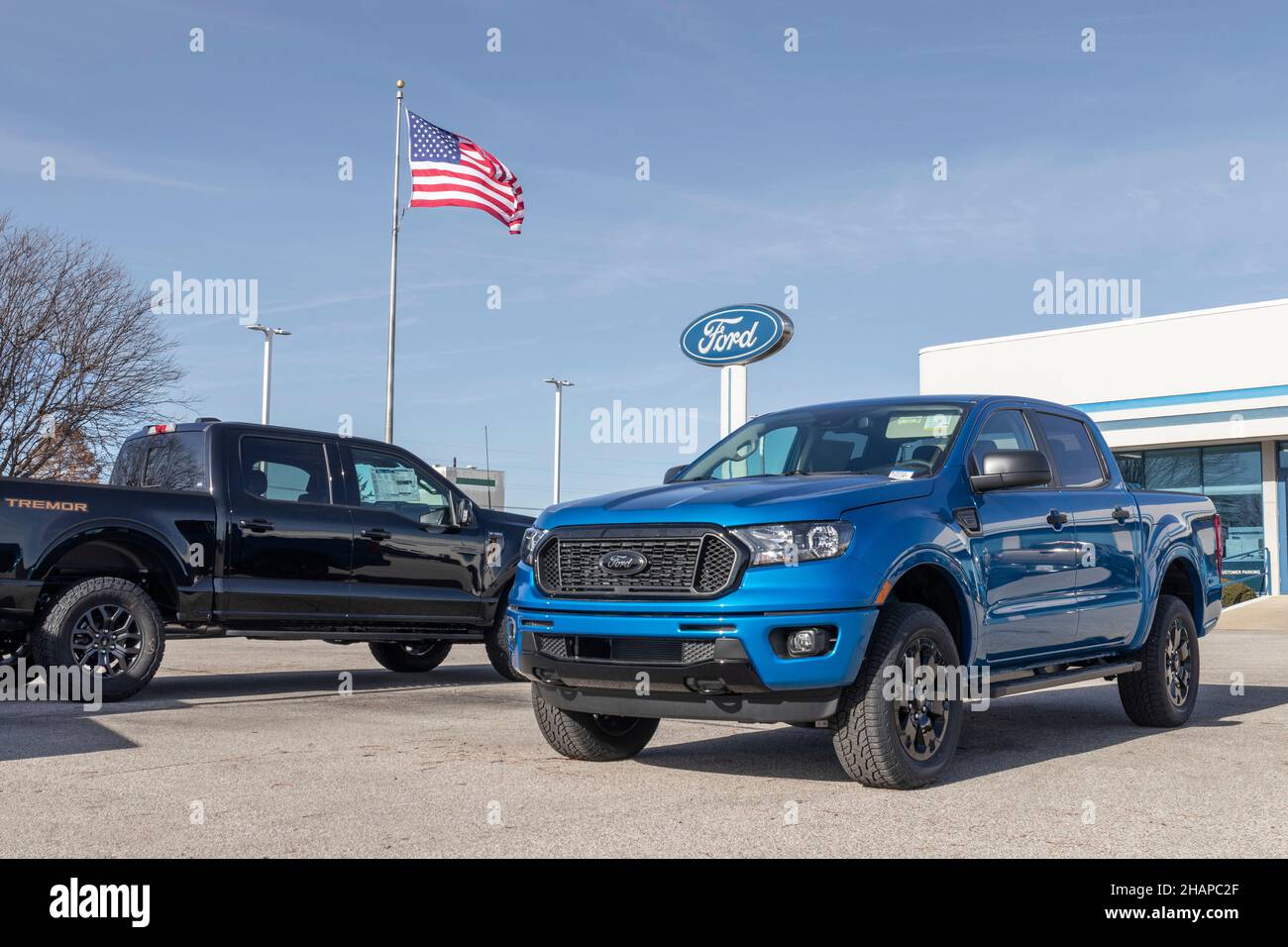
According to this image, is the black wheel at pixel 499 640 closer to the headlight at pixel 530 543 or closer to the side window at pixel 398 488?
the side window at pixel 398 488

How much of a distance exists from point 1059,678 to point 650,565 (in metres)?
2.85

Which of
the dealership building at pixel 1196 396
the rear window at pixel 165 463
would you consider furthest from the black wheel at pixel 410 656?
the dealership building at pixel 1196 396

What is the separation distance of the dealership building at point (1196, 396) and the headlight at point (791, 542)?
2544 cm

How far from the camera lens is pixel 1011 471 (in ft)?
23.2

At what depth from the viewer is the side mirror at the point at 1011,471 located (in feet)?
23.2

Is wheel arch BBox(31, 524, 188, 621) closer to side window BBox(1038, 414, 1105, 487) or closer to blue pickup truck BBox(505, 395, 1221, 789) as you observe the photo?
blue pickup truck BBox(505, 395, 1221, 789)

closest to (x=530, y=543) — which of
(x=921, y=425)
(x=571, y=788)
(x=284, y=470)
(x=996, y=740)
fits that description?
(x=571, y=788)

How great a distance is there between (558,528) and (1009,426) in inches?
117

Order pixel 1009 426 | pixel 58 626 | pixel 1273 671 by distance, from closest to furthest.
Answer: pixel 1009 426 < pixel 58 626 < pixel 1273 671

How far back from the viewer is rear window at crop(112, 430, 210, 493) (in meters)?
10.4

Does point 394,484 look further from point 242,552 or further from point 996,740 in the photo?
point 996,740
